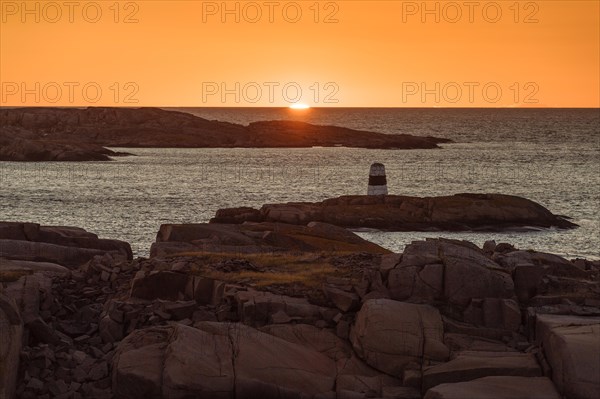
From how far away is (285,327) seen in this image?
19.3 m

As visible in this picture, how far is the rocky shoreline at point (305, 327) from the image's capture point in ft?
55.6

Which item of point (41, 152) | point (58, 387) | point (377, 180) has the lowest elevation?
point (58, 387)

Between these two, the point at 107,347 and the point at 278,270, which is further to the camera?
Result: the point at 278,270

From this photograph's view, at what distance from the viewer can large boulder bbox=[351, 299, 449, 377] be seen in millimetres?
17984

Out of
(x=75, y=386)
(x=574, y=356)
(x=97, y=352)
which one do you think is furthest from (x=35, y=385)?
(x=574, y=356)

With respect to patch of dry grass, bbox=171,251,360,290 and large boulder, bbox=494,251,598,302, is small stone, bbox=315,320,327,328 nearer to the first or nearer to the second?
patch of dry grass, bbox=171,251,360,290

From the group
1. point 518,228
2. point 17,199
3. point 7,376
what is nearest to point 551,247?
point 518,228

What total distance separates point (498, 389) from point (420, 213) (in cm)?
3492

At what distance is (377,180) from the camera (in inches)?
2056

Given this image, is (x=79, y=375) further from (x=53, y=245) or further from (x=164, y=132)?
(x=164, y=132)

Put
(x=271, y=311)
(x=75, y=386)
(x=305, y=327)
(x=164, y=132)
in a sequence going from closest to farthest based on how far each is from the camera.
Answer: (x=75, y=386) < (x=305, y=327) < (x=271, y=311) < (x=164, y=132)

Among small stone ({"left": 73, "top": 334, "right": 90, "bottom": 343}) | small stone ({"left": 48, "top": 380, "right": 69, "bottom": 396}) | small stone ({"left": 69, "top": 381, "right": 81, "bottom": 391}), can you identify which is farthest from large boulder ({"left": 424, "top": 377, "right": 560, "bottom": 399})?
small stone ({"left": 73, "top": 334, "right": 90, "bottom": 343})

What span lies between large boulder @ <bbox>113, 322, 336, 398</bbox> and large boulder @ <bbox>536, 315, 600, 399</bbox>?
155 inches

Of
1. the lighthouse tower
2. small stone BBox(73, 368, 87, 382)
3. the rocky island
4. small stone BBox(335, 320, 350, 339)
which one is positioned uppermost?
the rocky island
